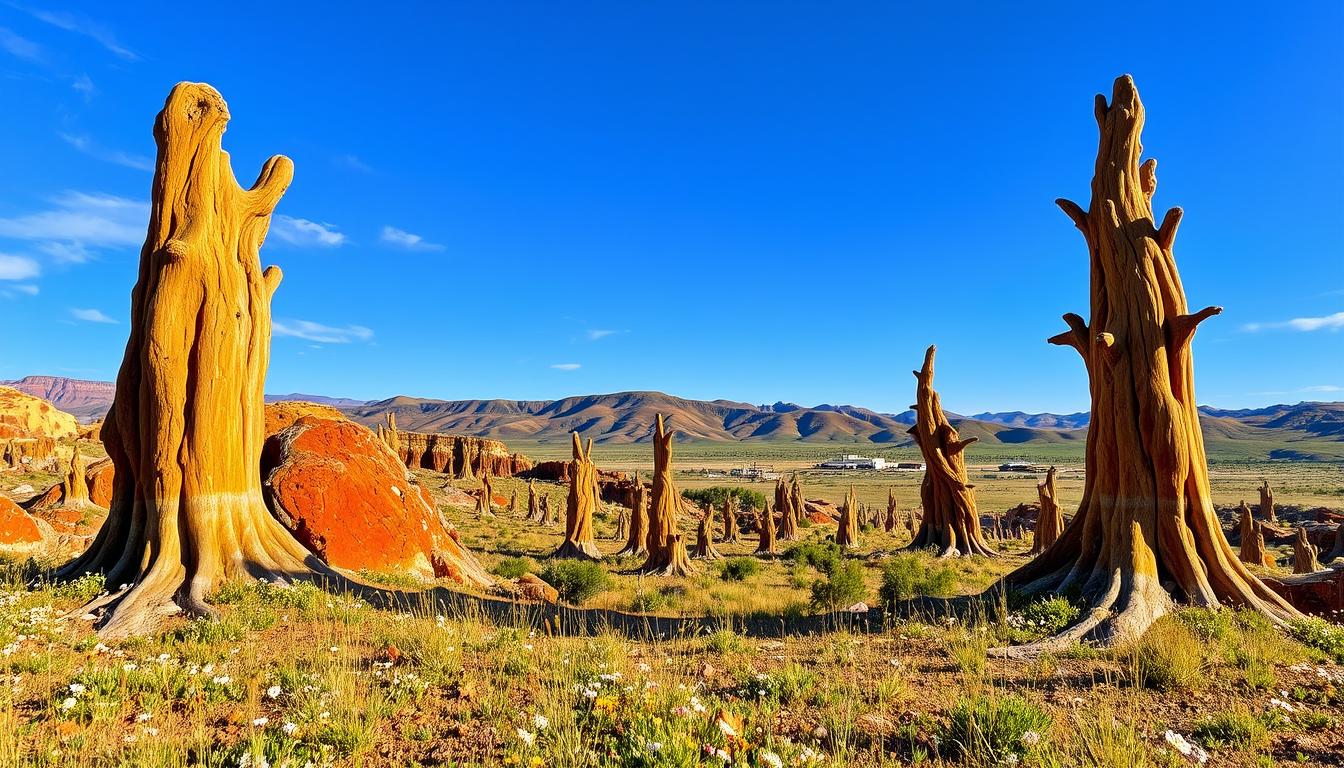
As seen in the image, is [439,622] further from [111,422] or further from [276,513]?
[276,513]

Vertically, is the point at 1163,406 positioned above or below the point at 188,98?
below

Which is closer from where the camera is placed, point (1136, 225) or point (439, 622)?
point (439, 622)

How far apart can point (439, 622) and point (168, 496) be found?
4.52 m

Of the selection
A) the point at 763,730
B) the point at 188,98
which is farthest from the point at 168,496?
the point at 763,730

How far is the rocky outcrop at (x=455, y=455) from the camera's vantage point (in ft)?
237

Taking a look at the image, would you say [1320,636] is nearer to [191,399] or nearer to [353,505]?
[191,399]

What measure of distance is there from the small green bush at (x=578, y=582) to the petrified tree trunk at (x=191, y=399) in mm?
5867

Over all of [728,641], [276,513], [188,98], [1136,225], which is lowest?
[728,641]

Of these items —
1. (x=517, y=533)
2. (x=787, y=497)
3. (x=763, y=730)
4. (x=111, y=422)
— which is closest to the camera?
(x=763, y=730)

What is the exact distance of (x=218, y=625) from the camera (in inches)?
263

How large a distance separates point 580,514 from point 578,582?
35.3ft

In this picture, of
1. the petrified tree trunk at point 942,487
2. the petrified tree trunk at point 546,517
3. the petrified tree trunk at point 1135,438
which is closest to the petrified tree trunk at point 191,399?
the petrified tree trunk at point 1135,438

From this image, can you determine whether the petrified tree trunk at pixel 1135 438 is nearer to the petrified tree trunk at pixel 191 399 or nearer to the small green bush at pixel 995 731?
the small green bush at pixel 995 731

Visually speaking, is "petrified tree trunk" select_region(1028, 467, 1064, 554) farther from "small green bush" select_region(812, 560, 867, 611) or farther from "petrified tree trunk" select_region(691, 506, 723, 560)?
"small green bush" select_region(812, 560, 867, 611)
